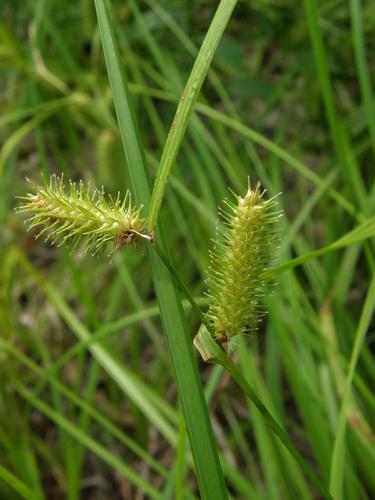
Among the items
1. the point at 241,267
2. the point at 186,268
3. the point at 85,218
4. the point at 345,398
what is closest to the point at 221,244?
the point at 241,267

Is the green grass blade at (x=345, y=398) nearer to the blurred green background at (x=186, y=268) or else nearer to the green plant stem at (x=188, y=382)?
the green plant stem at (x=188, y=382)

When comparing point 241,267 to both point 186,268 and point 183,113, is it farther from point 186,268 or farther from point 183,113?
point 186,268

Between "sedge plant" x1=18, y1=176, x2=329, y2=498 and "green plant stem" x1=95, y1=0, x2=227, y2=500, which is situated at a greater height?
"sedge plant" x1=18, y1=176, x2=329, y2=498

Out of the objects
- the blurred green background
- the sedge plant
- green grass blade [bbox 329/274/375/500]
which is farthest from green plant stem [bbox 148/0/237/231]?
the blurred green background

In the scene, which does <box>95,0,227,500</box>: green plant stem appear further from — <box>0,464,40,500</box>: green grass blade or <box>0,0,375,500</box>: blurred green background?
<box>0,0,375,500</box>: blurred green background

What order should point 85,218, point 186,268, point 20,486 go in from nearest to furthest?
1. point 85,218
2. point 20,486
3. point 186,268

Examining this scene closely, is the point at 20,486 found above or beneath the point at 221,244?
beneath
